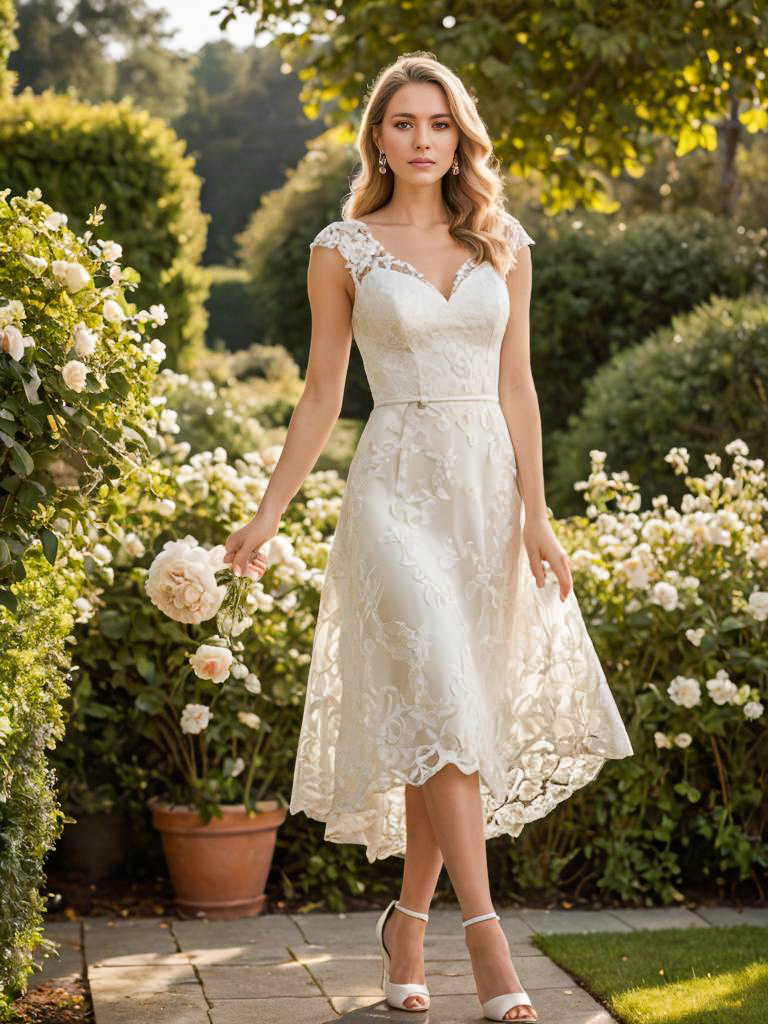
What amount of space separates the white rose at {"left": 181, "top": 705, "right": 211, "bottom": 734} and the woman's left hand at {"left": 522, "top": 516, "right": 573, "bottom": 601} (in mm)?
1257

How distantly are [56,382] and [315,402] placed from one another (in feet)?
2.25

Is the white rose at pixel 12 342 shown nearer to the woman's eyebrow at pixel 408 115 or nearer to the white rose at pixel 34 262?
the white rose at pixel 34 262

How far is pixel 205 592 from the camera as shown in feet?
10.0

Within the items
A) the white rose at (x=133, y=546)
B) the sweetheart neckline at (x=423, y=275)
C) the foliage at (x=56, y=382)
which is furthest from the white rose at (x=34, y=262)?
the white rose at (x=133, y=546)

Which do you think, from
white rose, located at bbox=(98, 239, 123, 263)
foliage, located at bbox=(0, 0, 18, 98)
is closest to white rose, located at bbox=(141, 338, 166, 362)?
white rose, located at bbox=(98, 239, 123, 263)

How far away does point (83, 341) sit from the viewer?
98.3 inches

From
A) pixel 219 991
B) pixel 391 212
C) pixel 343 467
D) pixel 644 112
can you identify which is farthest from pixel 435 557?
pixel 343 467

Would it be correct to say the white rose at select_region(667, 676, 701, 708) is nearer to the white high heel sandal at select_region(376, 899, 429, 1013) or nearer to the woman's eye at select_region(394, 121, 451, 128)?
the white high heel sandal at select_region(376, 899, 429, 1013)

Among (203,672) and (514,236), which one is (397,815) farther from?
(514,236)

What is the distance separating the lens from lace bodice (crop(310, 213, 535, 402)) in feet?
9.59

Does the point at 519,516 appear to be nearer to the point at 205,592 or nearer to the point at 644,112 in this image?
the point at 205,592

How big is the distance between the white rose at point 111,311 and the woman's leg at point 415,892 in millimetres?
1172

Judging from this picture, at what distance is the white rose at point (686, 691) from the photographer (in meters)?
3.94

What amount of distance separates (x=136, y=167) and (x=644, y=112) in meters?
2.97
